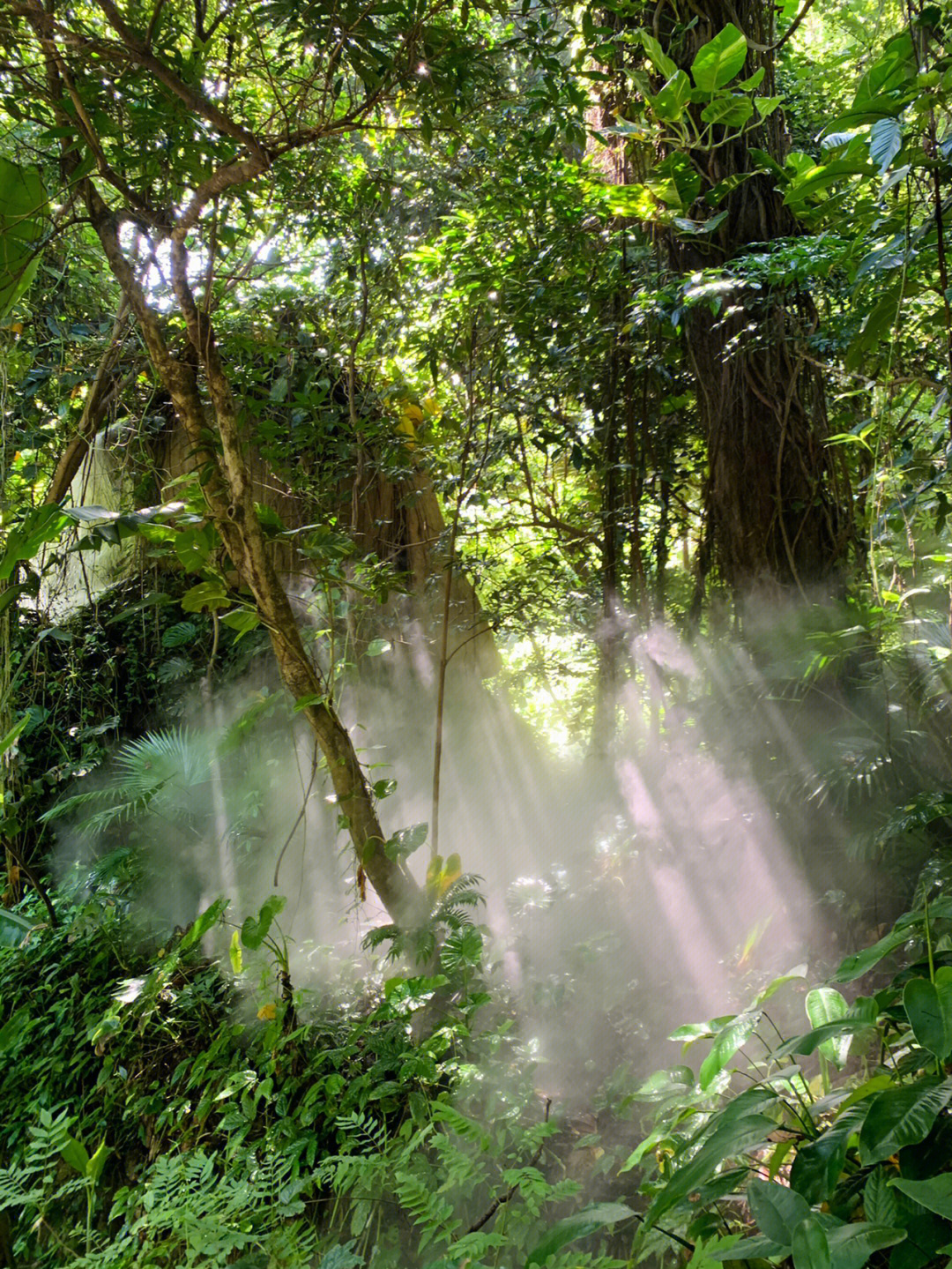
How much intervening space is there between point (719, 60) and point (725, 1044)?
191cm

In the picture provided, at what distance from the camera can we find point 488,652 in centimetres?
447

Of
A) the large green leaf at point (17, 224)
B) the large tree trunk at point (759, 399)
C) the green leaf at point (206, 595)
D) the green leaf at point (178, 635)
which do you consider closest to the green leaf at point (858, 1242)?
the green leaf at point (206, 595)

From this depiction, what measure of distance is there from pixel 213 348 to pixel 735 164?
2.00 meters

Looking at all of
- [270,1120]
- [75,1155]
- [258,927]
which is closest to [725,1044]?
[258,927]

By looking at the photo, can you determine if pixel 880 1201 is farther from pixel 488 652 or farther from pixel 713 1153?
pixel 488 652

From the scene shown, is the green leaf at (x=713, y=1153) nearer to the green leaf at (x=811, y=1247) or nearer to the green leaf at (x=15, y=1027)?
the green leaf at (x=811, y=1247)

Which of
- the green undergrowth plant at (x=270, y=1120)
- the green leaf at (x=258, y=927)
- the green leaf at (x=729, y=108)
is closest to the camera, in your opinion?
the green leaf at (x=729, y=108)

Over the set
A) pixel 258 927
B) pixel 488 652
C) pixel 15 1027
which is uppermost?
pixel 488 652

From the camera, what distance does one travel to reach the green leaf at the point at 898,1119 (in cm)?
102

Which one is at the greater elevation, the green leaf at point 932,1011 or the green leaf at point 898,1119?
the green leaf at point 932,1011

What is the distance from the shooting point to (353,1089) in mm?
2312

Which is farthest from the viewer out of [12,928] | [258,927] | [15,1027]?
[15,1027]

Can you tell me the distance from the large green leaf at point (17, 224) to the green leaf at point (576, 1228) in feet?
6.65

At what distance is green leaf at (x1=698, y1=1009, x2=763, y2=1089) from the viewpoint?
1.42 metres
